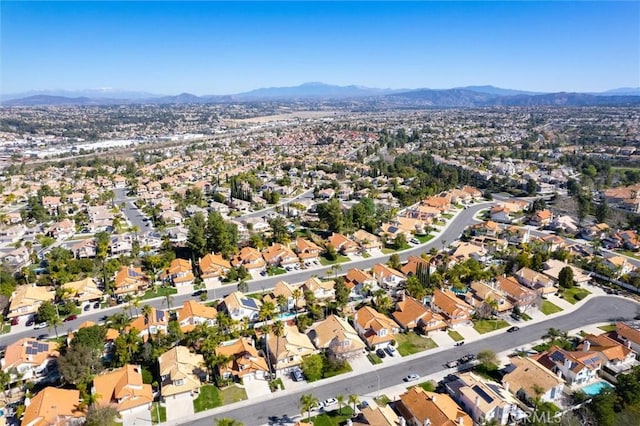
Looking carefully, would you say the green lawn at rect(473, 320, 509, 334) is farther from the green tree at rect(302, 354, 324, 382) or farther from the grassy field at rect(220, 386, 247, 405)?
the grassy field at rect(220, 386, 247, 405)

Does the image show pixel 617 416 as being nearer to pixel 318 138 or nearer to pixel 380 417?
pixel 380 417

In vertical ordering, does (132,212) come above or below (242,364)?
below

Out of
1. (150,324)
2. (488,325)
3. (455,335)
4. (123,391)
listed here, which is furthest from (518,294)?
(123,391)

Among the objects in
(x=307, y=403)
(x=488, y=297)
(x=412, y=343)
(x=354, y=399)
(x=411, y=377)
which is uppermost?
(x=307, y=403)

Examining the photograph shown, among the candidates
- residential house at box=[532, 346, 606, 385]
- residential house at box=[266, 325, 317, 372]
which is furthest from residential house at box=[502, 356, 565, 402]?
residential house at box=[266, 325, 317, 372]

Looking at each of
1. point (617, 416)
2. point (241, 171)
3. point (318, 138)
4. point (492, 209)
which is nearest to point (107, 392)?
point (617, 416)

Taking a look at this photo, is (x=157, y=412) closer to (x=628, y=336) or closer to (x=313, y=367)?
(x=313, y=367)

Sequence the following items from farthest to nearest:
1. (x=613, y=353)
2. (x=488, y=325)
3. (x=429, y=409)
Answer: (x=488, y=325) < (x=613, y=353) < (x=429, y=409)

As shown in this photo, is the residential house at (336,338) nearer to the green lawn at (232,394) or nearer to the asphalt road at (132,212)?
the green lawn at (232,394)
